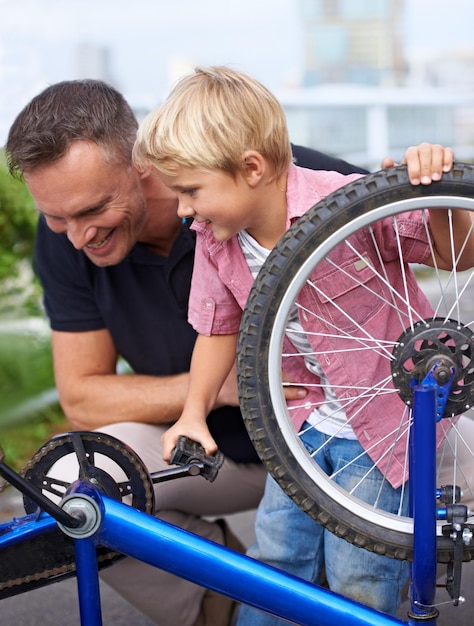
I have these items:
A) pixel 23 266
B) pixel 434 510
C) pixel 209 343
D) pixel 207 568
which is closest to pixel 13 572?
pixel 207 568

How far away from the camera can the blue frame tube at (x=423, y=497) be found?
1.43 metres

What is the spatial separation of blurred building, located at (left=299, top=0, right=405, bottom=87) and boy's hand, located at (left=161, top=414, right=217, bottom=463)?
14.3 ft

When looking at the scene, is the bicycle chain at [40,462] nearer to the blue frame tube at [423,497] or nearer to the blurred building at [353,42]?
the blue frame tube at [423,497]

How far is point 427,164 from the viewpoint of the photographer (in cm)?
146

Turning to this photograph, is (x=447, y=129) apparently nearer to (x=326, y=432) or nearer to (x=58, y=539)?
(x=326, y=432)

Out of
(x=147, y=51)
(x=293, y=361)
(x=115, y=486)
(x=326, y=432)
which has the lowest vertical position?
(x=115, y=486)

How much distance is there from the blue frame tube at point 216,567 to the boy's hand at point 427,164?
2.21 feet

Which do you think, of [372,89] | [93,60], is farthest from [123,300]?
[372,89]

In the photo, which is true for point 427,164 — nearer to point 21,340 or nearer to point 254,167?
point 254,167

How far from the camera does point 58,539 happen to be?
5.45ft

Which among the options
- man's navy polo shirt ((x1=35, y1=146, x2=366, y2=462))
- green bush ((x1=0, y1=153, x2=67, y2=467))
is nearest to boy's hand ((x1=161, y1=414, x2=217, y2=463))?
man's navy polo shirt ((x1=35, y1=146, x2=366, y2=462))

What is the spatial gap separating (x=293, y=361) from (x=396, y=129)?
13.7 ft

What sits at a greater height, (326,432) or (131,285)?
(131,285)

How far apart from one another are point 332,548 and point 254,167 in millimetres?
764
